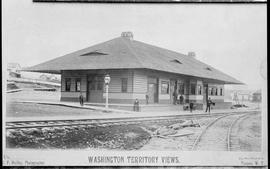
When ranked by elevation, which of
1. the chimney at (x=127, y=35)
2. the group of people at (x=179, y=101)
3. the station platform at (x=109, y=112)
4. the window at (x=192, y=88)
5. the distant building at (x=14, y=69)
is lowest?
the station platform at (x=109, y=112)

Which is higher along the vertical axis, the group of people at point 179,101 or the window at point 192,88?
the window at point 192,88

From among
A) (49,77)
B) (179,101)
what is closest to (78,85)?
(49,77)

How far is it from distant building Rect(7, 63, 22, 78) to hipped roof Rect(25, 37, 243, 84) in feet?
0.62

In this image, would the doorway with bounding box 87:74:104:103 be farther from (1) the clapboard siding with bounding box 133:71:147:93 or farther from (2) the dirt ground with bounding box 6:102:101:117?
(1) the clapboard siding with bounding box 133:71:147:93

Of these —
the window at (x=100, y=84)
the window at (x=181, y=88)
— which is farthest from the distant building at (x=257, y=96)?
the window at (x=100, y=84)

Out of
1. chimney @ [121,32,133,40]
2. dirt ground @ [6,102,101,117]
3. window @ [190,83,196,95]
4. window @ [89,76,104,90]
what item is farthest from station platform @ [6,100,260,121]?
chimney @ [121,32,133,40]

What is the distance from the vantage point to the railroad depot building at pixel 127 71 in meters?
6.99

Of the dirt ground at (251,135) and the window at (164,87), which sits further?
the window at (164,87)

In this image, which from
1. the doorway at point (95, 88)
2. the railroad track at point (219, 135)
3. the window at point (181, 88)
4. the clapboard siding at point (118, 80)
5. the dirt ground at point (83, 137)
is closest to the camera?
the dirt ground at point (83, 137)

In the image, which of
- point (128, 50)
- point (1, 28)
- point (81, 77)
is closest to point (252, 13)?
point (128, 50)

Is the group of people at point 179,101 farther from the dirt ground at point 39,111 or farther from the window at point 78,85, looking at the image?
the dirt ground at point 39,111

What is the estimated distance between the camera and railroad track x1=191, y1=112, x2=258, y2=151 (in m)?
6.82

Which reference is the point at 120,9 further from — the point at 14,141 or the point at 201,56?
the point at 14,141

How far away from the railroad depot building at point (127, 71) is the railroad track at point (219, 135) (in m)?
0.50
